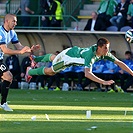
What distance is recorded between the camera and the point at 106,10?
1172 inches

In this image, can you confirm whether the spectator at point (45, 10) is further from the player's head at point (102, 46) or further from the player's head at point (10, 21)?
the player's head at point (102, 46)

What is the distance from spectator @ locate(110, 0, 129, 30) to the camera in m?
29.0

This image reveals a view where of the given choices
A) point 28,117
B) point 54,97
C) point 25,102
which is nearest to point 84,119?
point 28,117

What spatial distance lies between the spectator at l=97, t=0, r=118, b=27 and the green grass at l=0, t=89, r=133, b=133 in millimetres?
6191

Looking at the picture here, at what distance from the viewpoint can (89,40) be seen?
3127cm

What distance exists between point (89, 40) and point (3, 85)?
46.1 ft

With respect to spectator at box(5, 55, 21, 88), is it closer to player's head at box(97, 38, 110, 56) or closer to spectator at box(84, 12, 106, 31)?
spectator at box(84, 12, 106, 31)

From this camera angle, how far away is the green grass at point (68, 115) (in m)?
13.6

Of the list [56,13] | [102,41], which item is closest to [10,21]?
[102,41]

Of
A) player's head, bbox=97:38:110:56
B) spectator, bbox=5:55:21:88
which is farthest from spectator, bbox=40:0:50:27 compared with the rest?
player's head, bbox=97:38:110:56

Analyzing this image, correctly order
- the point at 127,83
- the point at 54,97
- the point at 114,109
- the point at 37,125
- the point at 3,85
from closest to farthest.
Answer: the point at 37,125 → the point at 3,85 → the point at 114,109 → the point at 54,97 → the point at 127,83

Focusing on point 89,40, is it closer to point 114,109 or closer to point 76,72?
point 76,72

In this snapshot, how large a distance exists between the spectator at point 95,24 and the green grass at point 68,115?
6.27 meters

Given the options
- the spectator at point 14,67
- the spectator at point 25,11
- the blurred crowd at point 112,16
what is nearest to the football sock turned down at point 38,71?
the blurred crowd at point 112,16
